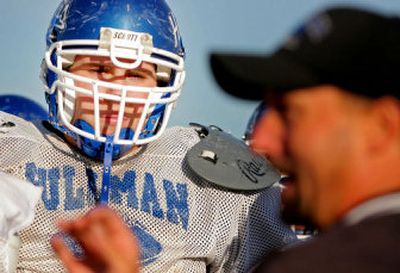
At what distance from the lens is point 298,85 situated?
185cm

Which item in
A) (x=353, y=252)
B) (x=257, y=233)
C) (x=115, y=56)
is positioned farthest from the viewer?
(x=257, y=233)

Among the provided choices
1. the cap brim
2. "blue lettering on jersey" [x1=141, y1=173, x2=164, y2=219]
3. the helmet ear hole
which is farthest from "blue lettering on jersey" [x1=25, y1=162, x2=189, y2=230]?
the cap brim

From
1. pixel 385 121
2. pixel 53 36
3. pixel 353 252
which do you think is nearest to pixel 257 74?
pixel 385 121

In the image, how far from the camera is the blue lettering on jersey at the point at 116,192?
10.8 ft

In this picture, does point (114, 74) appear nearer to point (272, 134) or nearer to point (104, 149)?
point (104, 149)

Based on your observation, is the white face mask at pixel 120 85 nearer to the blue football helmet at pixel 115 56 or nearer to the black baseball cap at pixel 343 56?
the blue football helmet at pixel 115 56

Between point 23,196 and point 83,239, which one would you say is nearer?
point 83,239

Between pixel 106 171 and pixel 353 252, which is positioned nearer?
pixel 353 252

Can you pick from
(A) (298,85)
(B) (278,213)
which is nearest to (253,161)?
(B) (278,213)

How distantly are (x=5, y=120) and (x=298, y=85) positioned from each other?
1889mm

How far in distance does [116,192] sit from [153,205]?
133 mm

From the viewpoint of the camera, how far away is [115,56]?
3.36 metres

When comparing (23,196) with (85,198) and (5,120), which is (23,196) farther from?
(5,120)

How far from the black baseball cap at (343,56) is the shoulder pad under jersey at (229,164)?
160 centimetres
